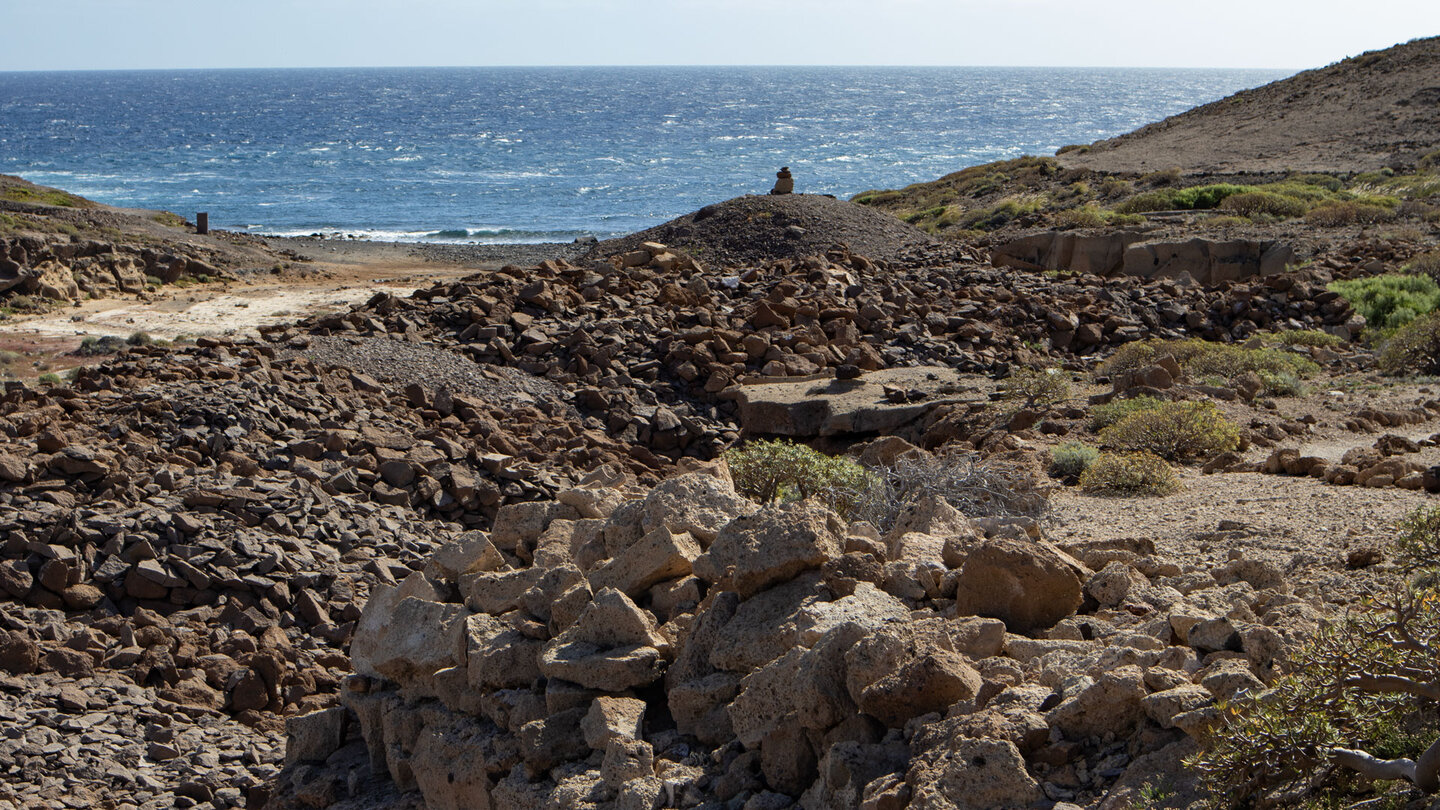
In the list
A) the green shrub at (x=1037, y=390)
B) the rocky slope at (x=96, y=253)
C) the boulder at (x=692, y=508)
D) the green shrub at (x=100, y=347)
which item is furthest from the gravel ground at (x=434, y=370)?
the rocky slope at (x=96, y=253)

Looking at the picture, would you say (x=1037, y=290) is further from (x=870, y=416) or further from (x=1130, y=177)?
(x=1130, y=177)

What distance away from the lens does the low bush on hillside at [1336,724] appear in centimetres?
265

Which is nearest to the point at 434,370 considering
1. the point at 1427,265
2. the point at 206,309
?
the point at 206,309

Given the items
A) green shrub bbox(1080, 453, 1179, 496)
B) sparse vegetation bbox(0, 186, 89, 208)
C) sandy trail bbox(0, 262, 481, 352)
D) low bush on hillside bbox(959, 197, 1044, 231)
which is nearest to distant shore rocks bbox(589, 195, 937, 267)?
sandy trail bbox(0, 262, 481, 352)

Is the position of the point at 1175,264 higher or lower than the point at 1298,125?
lower

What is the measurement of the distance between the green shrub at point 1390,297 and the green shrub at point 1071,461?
7885 millimetres

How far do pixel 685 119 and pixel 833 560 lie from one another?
111878mm

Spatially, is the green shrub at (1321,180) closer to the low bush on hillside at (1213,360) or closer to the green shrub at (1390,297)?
the green shrub at (1390,297)

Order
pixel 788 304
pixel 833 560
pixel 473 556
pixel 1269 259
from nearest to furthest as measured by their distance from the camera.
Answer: pixel 833 560
pixel 473 556
pixel 788 304
pixel 1269 259

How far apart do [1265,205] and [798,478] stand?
1934cm

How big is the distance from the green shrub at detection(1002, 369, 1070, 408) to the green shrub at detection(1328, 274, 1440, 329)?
18.0 ft

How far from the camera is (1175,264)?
61.3 feet

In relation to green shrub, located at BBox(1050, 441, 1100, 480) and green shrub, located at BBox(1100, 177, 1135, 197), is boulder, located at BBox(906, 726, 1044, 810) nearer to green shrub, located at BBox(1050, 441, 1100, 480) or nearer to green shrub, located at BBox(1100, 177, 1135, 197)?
green shrub, located at BBox(1050, 441, 1100, 480)

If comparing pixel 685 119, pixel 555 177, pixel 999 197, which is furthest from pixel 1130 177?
pixel 685 119
